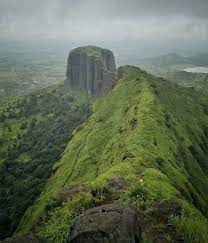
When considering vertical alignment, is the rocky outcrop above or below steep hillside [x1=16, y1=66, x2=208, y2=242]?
above

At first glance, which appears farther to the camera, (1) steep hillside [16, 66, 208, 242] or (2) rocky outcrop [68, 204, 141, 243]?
(1) steep hillside [16, 66, 208, 242]

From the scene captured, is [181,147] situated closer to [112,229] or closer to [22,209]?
[22,209]

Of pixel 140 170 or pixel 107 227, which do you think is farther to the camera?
pixel 140 170

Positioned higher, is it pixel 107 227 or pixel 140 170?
Result: pixel 107 227

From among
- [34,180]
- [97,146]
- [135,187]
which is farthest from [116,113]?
[135,187]
